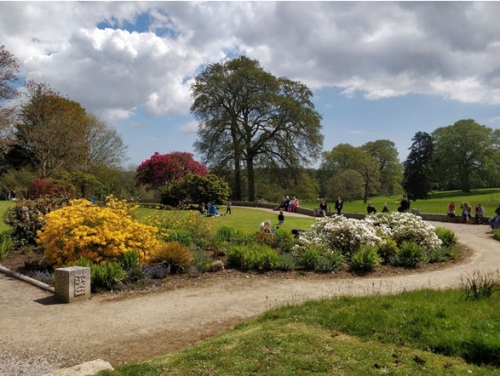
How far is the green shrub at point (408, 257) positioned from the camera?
9.95 meters

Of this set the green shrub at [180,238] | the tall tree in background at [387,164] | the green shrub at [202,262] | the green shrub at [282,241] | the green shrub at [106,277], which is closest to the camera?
the green shrub at [106,277]

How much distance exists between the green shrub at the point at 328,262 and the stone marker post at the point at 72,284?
16.6 feet

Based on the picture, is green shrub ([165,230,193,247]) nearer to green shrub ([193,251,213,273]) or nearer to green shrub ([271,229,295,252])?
green shrub ([193,251,213,273])

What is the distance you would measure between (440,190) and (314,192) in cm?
2420

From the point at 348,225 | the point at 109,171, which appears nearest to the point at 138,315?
the point at 348,225

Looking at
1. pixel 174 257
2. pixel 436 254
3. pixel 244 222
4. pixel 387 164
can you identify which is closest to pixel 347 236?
pixel 436 254

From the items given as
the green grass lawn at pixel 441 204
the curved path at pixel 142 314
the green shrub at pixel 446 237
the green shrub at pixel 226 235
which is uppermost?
the green grass lawn at pixel 441 204

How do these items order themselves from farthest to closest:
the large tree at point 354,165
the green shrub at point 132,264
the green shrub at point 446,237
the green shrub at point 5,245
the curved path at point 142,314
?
the large tree at point 354,165 < the green shrub at point 446,237 < the green shrub at point 5,245 < the green shrub at point 132,264 < the curved path at point 142,314

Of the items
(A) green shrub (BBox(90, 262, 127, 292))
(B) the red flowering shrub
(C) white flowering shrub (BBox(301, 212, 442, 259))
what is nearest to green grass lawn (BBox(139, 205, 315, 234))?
(C) white flowering shrub (BBox(301, 212, 442, 259))

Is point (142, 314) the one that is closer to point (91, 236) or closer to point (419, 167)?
point (91, 236)

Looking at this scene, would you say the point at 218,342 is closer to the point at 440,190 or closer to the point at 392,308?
the point at 392,308

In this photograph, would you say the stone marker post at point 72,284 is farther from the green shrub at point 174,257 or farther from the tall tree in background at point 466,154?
the tall tree in background at point 466,154

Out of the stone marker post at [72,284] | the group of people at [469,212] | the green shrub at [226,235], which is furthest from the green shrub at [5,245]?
the group of people at [469,212]

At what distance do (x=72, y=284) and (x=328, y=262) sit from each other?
18.1 ft
